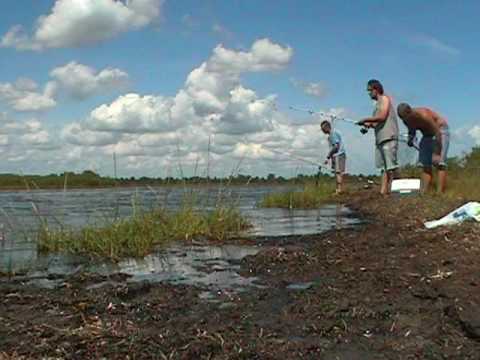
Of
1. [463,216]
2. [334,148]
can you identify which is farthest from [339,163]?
[463,216]

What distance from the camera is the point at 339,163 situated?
59.0 ft

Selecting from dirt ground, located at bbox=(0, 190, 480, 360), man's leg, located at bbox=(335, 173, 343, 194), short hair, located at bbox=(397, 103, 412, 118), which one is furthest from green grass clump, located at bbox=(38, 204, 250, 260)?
man's leg, located at bbox=(335, 173, 343, 194)

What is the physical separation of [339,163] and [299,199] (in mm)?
1998

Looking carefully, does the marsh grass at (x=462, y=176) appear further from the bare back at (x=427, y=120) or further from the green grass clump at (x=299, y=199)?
the green grass clump at (x=299, y=199)

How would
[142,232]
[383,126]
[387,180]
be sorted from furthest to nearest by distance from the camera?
[387,180]
[383,126]
[142,232]

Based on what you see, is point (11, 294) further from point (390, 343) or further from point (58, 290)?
point (390, 343)

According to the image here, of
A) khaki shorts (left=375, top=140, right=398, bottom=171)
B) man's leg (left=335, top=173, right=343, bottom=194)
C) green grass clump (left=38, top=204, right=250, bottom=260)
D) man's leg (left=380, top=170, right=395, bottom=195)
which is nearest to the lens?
green grass clump (left=38, top=204, right=250, bottom=260)

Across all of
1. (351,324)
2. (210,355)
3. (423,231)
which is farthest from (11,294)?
(423,231)

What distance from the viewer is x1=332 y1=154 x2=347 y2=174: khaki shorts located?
699 inches

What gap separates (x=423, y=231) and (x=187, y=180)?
4679mm

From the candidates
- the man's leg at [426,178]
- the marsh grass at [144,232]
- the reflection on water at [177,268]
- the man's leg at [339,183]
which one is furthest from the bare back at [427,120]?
the man's leg at [339,183]

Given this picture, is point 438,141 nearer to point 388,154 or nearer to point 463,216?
point 388,154

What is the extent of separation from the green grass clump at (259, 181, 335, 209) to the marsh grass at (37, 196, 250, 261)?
20.6 feet

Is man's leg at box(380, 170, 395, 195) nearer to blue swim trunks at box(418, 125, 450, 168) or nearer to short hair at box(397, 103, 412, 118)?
blue swim trunks at box(418, 125, 450, 168)
